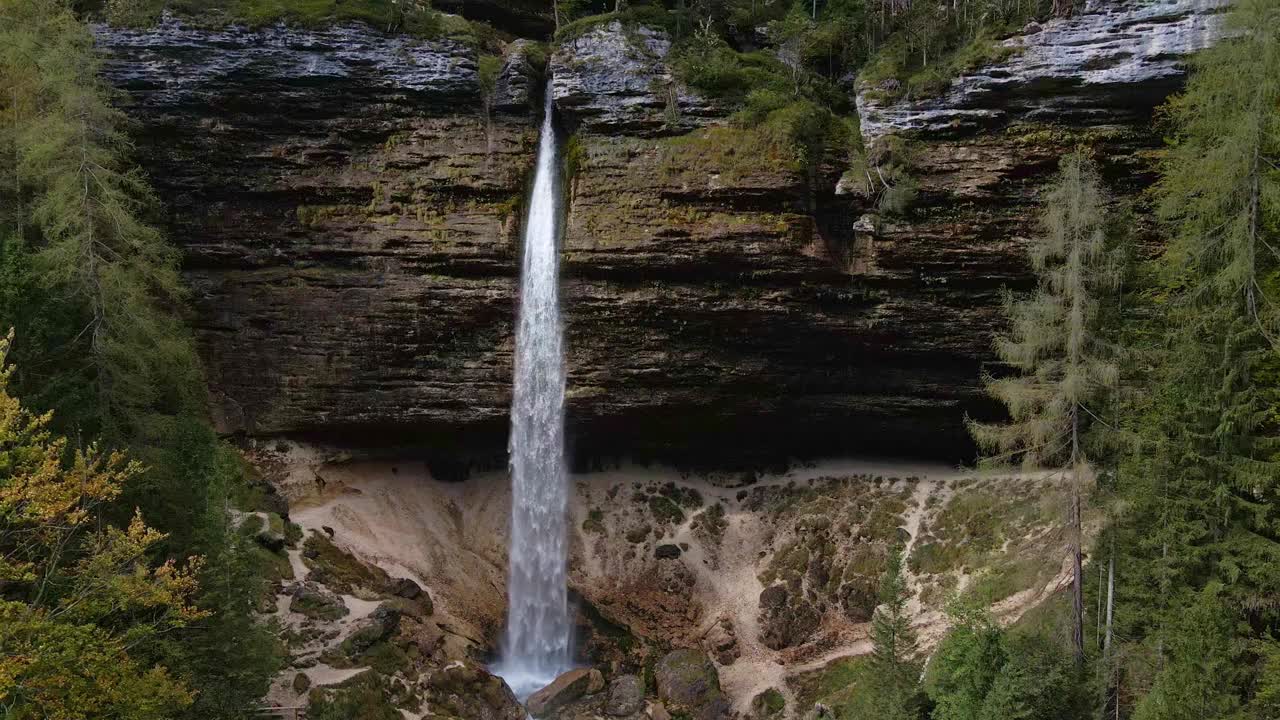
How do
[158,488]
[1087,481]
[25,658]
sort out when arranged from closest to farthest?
1. [25,658]
2. [1087,481]
3. [158,488]

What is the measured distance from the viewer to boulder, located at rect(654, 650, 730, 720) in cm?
1995

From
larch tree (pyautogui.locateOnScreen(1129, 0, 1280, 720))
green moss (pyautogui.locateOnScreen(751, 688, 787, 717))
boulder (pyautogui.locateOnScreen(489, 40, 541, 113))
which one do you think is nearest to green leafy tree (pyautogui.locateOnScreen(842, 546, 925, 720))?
larch tree (pyautogui.locateOnScreen(1129, 0, 1280, 720))

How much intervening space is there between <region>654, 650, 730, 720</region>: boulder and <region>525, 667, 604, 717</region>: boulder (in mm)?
1609

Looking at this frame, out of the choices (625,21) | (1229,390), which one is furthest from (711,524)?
(1229,390)

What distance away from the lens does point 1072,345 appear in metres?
13.2

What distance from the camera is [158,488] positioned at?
48.6ft

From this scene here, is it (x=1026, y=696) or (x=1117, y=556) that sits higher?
(x=1117, y=556)

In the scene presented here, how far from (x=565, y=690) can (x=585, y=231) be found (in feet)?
37.8

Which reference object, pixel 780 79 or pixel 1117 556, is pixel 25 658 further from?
pixel 780 79

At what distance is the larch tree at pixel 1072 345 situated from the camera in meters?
13.2

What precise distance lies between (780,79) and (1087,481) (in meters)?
13.7

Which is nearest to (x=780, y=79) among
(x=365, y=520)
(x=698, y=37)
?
(x=698, y=37)

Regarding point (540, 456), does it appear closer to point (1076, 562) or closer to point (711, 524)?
point (711, 524)

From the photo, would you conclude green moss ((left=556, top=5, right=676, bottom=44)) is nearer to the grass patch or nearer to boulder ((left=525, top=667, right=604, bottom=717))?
the grass patch
